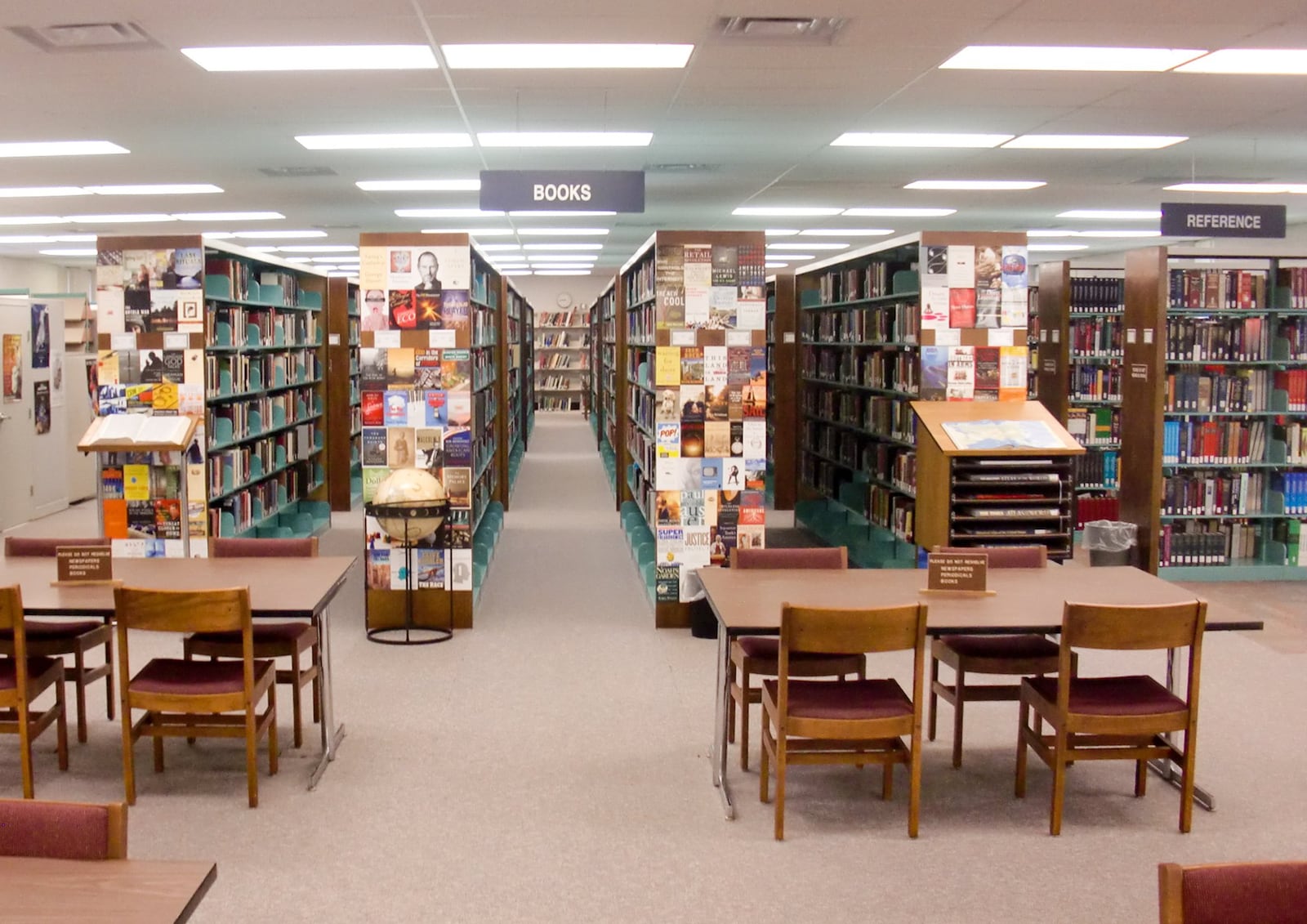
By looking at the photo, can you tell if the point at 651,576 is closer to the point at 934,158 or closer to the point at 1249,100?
the point at 934,158

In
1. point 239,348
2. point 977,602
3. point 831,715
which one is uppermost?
point 239,348

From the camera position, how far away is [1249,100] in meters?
7.08

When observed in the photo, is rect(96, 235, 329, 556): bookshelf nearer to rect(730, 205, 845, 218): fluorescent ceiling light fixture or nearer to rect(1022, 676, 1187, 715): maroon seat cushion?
rect(730, 205, 845, 218): fluorescent ceiling light fixture

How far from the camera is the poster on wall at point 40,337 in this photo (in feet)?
35.5

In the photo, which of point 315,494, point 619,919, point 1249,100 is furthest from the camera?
point 315,494

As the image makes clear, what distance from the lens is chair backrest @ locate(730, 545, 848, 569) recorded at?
5004mm

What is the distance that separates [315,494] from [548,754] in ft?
22.1

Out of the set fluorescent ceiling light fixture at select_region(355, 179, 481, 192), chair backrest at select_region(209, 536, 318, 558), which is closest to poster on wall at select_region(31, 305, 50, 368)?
fluorescent ceiling light fixture at select_region(355, 179, 481, 192)

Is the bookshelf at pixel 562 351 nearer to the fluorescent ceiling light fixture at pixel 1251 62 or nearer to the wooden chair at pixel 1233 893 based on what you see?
the fluorescent ceiling light fixture at pixel 1251 62

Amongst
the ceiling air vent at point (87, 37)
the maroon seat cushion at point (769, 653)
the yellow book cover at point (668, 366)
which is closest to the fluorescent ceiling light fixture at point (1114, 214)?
Answer: the yellow book cover at point (668, 366)

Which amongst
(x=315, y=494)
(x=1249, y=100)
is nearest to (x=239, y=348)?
(x=315, y=494)

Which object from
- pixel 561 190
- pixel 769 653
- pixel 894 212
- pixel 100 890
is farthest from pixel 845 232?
pixel 100 890

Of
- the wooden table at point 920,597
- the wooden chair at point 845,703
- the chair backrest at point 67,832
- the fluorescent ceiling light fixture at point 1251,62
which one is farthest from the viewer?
the fluorescent ceiling light fixture at point 1251,62

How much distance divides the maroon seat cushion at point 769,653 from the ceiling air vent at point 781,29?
2858mm
